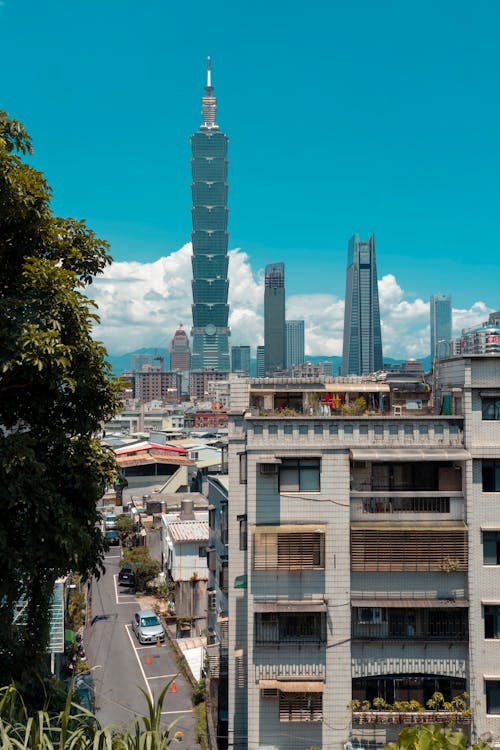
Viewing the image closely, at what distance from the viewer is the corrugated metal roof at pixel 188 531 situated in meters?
38.0

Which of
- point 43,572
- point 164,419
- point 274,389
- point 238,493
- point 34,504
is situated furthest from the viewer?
point 164,419

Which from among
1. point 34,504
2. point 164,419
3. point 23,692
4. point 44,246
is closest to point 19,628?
point 23,692

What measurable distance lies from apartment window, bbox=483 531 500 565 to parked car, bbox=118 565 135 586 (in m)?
32.2

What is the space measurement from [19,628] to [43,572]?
945mm

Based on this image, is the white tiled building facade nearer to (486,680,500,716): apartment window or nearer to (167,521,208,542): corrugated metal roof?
(486,680,500,716): apartment window

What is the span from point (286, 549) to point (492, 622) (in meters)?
5.12

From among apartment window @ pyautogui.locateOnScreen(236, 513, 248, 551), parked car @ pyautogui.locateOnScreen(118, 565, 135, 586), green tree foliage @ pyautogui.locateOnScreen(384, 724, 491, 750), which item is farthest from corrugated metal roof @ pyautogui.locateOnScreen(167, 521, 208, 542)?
green tree foliage @ pyautogui.locateOnScreen(384, 724, 491, 750)

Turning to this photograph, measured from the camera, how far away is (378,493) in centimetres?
1702

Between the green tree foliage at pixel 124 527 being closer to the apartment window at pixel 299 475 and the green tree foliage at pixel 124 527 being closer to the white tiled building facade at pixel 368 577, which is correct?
the white tiled building facade at pixel 368 577

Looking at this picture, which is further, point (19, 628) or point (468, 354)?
point (468, 354)

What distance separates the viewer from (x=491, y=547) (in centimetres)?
1662

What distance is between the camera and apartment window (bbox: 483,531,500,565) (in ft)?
54.4

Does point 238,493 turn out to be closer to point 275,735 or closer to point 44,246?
point 275,735

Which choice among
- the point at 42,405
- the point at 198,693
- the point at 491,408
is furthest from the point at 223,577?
the point at 42,405
